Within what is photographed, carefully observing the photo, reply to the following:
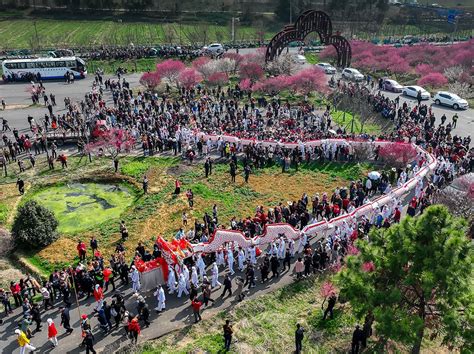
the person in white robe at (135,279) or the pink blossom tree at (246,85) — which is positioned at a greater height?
the pink blossom tree at (246,85)

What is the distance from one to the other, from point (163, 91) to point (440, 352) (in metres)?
39.1

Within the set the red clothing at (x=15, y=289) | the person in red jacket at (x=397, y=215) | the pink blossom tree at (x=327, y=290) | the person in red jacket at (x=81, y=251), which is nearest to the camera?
the pink blossom tree at (x=327, y=290)

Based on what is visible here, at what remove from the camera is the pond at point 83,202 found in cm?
2542

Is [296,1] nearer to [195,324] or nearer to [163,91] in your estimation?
[163,91]

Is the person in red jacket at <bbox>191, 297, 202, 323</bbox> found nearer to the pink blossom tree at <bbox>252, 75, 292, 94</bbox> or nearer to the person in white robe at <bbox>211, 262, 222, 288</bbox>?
the person in white robe at <bbox>211, 262, 222, 288</bbox>

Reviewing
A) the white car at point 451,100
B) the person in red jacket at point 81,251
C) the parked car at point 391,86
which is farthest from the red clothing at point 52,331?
the parked car at point 391,86

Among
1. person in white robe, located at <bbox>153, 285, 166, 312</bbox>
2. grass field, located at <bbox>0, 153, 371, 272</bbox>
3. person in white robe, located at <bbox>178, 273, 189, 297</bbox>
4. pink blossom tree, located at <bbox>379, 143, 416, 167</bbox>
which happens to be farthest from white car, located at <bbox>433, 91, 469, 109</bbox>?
person in white robe, located at <bbox>153, 285, 166, 312</bbox>

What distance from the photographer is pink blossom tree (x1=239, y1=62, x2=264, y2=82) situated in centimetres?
4969

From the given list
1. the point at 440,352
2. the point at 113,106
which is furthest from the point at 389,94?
the point at 440,352

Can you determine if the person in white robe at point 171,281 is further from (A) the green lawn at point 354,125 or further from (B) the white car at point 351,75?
(B) the white car at point 351,75

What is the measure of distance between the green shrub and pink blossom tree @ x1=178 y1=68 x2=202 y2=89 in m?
27.6

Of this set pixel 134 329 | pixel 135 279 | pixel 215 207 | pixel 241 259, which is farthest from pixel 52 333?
pixel 215 207

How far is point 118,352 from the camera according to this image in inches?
641

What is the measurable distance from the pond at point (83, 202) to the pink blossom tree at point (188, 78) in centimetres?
2125
